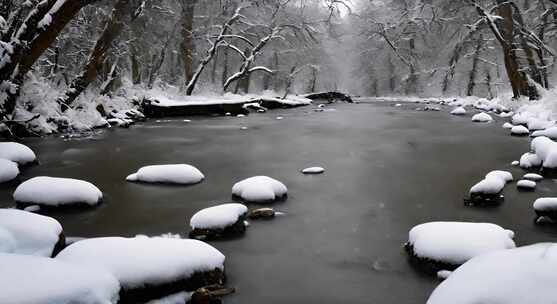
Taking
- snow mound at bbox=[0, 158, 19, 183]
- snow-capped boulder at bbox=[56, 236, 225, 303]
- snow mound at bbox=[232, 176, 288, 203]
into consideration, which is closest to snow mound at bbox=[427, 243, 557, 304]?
snow-capped boulder at bbox=[56, 236, 225, 303]

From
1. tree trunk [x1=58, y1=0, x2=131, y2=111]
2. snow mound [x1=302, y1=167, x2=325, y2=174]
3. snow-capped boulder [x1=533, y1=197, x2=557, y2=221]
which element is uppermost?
tree trunk [x1=58, y1=0, x2=131, y2=111]

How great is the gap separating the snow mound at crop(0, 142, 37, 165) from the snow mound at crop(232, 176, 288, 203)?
450 cm

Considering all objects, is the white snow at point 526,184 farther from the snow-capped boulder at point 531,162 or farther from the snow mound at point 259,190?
the snow mound at point 259,190

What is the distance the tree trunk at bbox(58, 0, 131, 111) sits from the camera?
13930mm

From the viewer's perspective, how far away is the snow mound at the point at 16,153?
837 cm

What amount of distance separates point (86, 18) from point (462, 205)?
13.8 m

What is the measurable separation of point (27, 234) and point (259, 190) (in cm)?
293

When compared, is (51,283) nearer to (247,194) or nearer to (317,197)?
(247,194)

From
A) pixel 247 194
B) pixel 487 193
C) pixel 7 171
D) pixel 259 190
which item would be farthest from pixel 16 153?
pixel 487 193

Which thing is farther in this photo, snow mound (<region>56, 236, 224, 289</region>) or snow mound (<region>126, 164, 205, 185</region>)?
snow mound (<region>126, 164, 205, 185</region>)

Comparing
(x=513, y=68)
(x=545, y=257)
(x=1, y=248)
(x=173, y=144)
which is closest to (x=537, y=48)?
(x=513, y=68)

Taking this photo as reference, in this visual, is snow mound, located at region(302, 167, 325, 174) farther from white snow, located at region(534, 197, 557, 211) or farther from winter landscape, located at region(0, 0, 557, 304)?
white snow, located at region(534, 197, 557, 211)

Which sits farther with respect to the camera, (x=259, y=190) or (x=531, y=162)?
(x=531, y=162)

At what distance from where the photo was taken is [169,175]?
23.9 feet
